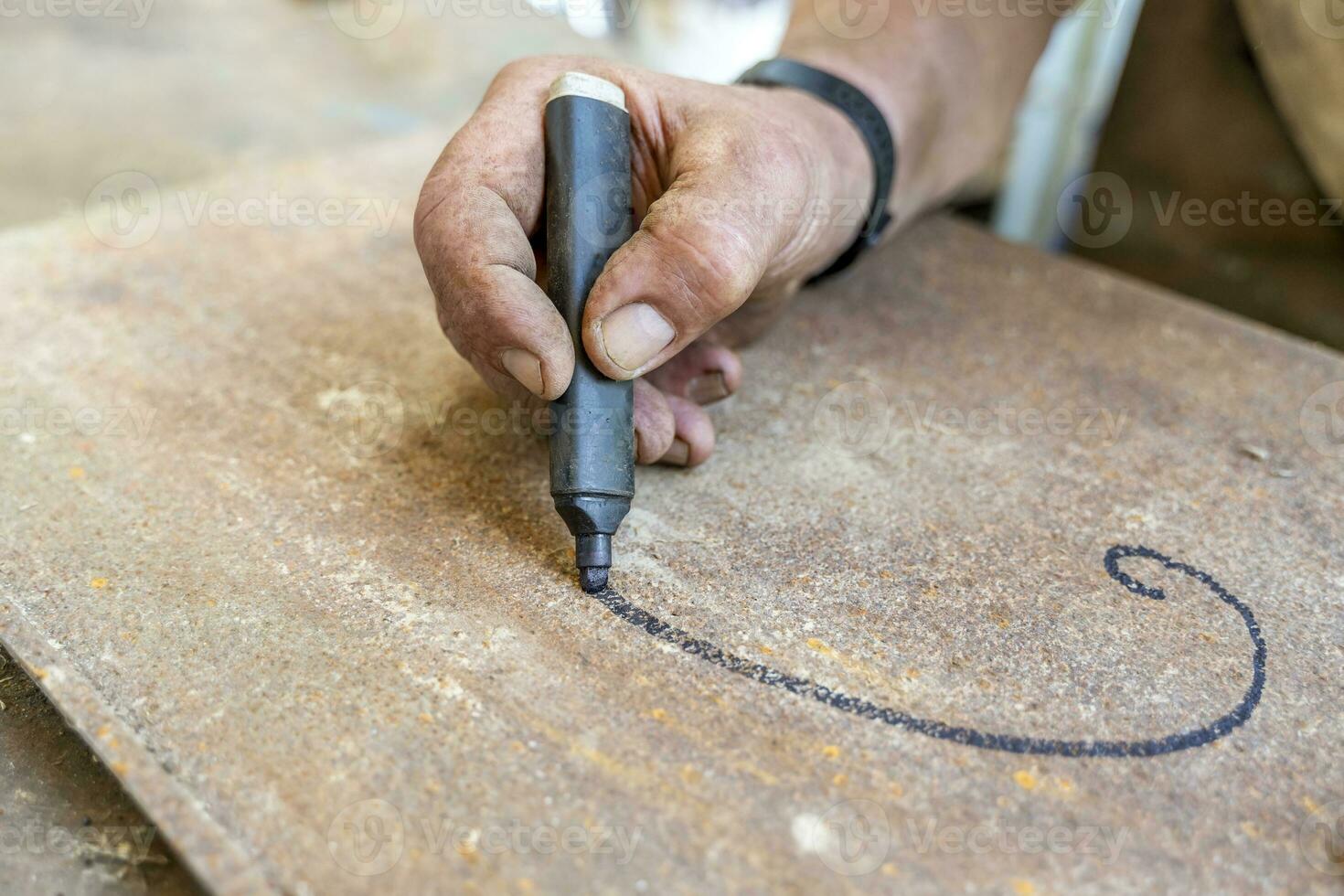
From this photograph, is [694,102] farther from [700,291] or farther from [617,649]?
[617,649]

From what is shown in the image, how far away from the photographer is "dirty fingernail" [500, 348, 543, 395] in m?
0.87

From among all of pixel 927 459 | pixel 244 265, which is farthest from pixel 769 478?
pixel 244 265

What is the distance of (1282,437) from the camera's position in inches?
44.6

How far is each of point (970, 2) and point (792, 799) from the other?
128 cm

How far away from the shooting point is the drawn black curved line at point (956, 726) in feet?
2.51
